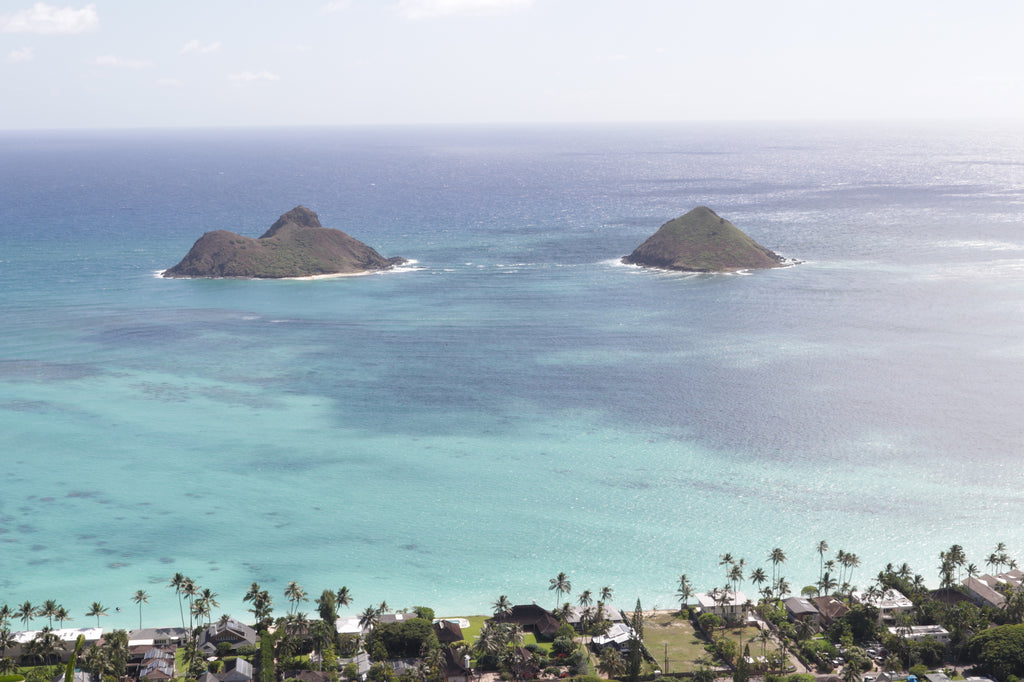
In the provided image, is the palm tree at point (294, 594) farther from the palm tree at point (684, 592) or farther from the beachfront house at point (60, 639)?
the palm tree at point (684, 592)

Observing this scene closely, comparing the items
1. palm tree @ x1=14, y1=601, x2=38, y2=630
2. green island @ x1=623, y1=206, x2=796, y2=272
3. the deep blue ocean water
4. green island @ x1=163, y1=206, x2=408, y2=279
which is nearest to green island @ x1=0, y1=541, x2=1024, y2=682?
palm tree @ x1=14, y1=601, x2=38, y2=630

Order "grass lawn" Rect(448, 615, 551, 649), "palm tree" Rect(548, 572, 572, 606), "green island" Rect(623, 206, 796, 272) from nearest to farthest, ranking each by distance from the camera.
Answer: "grass lawn" Rect(448, 615, 551, 649) < "palm tree" Rect(548, 572, 572, 606) < "green island" Rect(623, 206, 796, 272)

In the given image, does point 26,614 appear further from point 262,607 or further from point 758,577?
point 758,577

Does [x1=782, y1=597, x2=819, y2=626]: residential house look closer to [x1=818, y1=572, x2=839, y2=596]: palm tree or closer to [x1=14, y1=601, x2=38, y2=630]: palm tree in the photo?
[x1=818, y1=572, x2=839, y2=596]: palm tree

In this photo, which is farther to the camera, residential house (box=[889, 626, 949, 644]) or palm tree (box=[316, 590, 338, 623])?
palm tree (box=[316, 590, 338, 623])

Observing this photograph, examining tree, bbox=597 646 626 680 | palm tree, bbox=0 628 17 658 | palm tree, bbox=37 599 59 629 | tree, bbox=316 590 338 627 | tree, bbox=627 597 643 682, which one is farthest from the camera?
tree, bbox=316 590 338 627

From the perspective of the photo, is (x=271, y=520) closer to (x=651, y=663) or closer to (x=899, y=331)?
(x=651, y=663)
